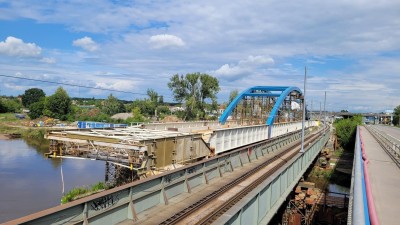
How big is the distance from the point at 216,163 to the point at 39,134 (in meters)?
73.4

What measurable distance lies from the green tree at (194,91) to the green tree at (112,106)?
50.9 metres

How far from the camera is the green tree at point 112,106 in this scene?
415 feet

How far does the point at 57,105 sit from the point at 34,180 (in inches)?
3083

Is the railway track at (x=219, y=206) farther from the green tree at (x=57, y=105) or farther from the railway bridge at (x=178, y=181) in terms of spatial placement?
the green tree at (x=57, y=105)

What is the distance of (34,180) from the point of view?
3469 centimetres

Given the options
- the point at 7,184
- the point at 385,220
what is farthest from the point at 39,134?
the point at 385,220

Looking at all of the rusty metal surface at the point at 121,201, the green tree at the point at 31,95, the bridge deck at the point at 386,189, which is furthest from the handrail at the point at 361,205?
the green tree at the point at 31,95

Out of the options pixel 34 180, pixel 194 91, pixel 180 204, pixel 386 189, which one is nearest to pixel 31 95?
pixel 194 91

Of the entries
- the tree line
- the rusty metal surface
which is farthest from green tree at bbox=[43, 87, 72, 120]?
the rusty metal surface

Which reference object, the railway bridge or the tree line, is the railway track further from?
the tree line

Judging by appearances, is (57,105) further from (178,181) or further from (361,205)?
(361,205)

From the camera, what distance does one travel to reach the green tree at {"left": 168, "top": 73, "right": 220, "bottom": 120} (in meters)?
77.9

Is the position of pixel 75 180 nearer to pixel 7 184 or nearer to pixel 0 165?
pixel 7 184

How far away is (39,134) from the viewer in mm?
80250
